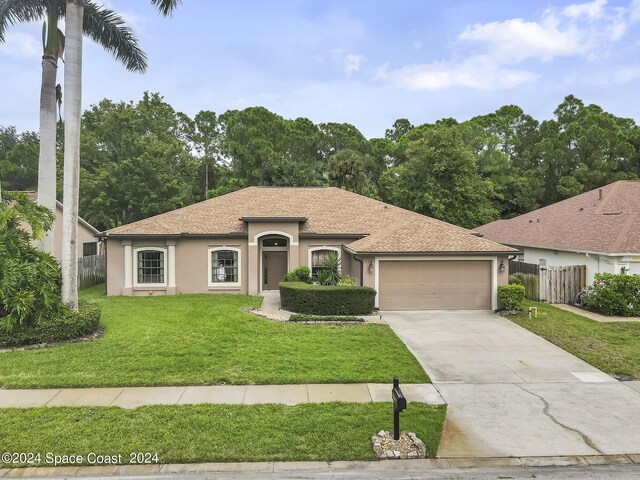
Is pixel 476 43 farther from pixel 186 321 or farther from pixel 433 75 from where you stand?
pixel 186 321

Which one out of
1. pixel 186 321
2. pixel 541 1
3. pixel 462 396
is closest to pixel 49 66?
pixel 186 321

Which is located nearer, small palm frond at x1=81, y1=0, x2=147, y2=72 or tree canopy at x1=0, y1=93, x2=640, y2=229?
small palm frond at x1=81, y1=0, x2=147, y2=72

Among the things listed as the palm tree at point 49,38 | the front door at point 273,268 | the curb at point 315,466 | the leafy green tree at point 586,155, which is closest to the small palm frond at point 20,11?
the palm tree at point 49,38

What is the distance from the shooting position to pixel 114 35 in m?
14.8

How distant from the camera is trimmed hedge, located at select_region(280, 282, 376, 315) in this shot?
1402 cm

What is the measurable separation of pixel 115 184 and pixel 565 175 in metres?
38.0

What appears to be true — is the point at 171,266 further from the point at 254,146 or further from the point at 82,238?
the point at 254,146

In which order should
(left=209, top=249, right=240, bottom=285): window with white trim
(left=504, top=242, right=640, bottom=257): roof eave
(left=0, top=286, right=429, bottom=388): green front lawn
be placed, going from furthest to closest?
(left=209, top=249, right=240, bottom=285): window with white trim
(left=504, top=242, right=640, bottom=257): roof eave
(left=0, top=286, right=429, bottom=388): green front lawn

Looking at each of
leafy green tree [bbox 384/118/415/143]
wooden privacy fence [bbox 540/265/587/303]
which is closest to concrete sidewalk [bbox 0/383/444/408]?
wooden privacy fence [bbox 540/265/587/303]

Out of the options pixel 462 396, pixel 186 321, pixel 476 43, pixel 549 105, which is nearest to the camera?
pixel 462 396

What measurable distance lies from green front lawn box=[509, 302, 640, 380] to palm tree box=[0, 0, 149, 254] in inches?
615

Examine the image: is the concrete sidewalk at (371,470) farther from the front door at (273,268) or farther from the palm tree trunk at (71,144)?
the front door at (273,268)

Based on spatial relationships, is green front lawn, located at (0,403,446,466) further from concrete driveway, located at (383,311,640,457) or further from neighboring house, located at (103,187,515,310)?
neighboring house, located at (103,187,515,310)

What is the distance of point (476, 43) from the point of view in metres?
19.0
